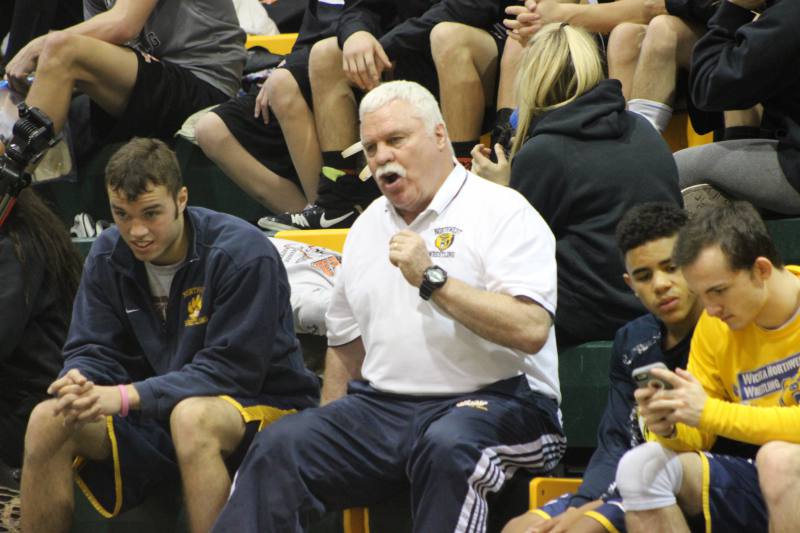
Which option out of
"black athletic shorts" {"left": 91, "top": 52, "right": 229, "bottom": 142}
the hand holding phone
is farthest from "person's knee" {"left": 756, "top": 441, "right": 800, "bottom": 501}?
"black athletic shorts" {"left": 91, "top": 52, "right": 229, "bottom": 142}

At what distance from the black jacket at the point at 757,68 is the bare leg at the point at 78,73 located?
83.4 inches

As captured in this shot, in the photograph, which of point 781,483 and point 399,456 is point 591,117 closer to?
point 399,456

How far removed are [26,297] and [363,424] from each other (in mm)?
1171

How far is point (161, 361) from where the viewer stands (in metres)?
3.29

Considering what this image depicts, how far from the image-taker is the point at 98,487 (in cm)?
323

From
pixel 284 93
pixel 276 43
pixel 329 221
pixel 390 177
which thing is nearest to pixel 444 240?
pixel 390 177

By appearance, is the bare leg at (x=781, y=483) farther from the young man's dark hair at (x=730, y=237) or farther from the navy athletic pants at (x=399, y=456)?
the navy athletic pants at (x=399, y=456)

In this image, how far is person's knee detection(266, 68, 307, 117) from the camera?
4.43m

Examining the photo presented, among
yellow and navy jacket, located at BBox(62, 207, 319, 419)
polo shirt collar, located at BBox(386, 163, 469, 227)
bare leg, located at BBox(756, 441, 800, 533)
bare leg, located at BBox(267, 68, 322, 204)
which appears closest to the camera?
bare leg, located at BBox(756, 441, 800, 533)

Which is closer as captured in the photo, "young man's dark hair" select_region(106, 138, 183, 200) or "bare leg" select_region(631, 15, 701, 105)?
"young man's dark hair" select_region(106, 138, 183, 200)

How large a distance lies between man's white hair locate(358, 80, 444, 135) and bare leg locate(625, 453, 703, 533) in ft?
3.45

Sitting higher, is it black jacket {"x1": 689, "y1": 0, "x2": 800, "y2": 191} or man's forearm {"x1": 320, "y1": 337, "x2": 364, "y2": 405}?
black jacket {"x1": 689, "y1": 0, "x2": 800, "y2": 191}

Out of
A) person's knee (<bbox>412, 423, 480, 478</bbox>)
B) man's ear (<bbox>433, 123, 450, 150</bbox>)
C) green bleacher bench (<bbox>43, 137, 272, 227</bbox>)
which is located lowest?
green bleacher bench (<bbox>43, 137, 272, 227</bbox>)

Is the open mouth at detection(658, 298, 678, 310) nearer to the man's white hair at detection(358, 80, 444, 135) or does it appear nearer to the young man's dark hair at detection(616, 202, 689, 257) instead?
the young man's dark hair at detection(616, 202, 689, 257)
